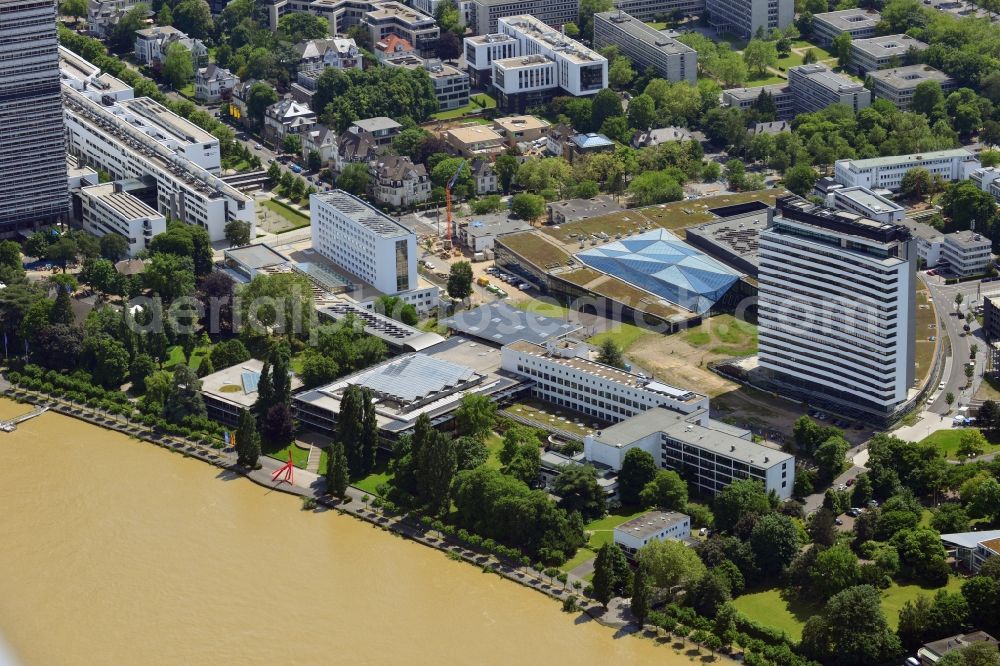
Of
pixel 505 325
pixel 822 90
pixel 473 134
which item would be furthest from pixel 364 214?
pixel 822 90

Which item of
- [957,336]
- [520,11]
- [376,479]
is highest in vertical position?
[520,11]

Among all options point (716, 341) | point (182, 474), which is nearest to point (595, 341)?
point (716, 341)

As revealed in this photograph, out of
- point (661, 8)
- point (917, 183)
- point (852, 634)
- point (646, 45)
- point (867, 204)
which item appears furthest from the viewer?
point (661, 8)

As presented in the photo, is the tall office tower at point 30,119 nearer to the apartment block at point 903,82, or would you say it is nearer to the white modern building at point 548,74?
the white modern building at point 548,74

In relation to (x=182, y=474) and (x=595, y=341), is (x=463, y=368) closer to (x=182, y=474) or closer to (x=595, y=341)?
(x=595, y=341)

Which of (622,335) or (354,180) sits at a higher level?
(354,180)

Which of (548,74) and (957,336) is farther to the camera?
(548,74)

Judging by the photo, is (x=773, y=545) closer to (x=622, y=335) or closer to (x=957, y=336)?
(x=622, y=335)
